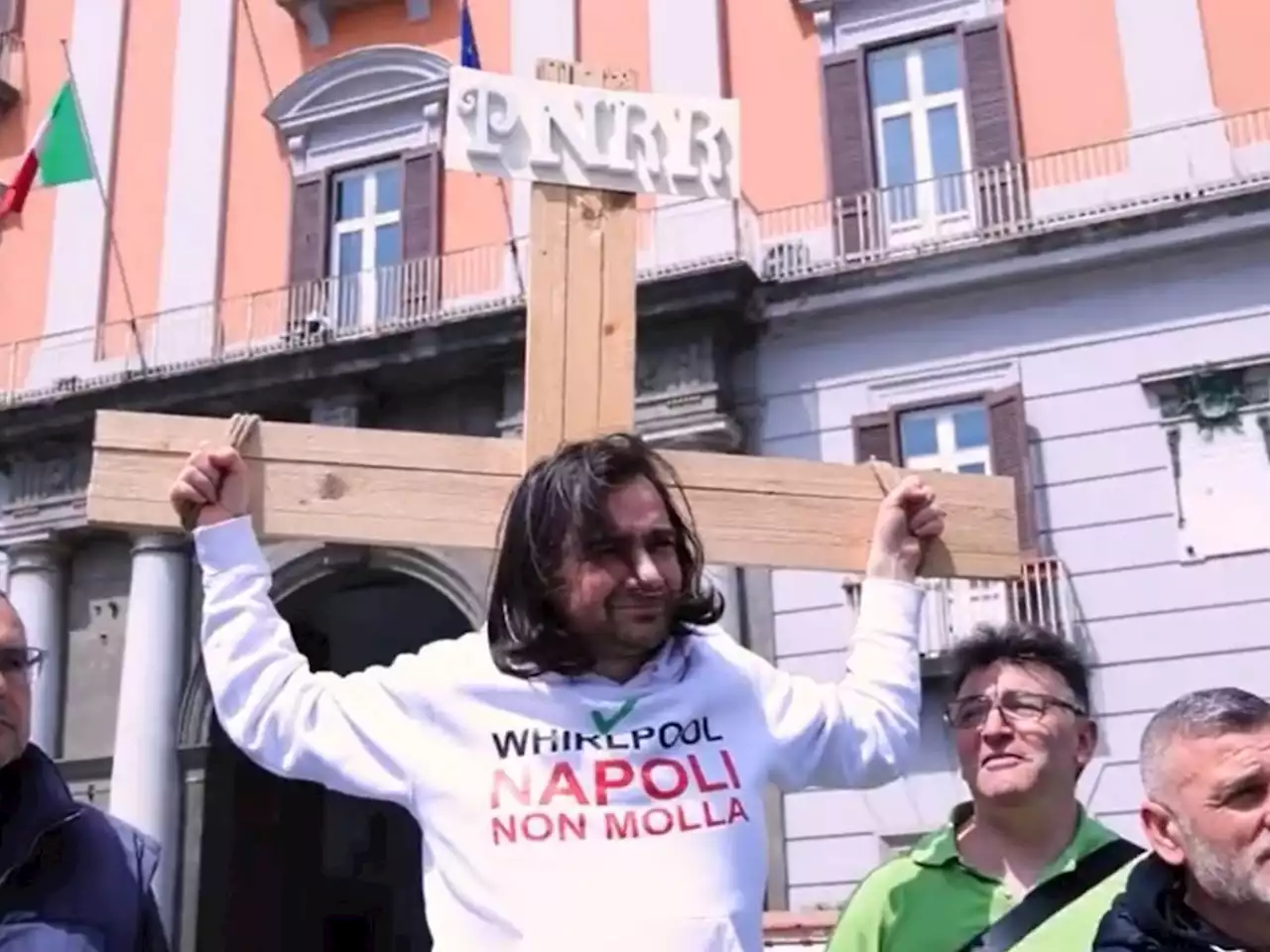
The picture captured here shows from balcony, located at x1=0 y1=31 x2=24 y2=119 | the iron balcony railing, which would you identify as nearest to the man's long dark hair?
the iron balcony railing

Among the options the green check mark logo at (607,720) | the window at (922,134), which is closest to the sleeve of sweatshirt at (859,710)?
the green check mark logo at (607,720)

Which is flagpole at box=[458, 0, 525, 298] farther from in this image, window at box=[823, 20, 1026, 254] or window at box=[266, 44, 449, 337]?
window at box=[823, 20, 1026, 254]

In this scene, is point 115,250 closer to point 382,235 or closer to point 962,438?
point 382,235

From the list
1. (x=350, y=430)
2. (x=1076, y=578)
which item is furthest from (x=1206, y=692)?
(x=1076, y=578)

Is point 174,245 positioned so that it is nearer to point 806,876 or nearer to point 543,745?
point 806,876

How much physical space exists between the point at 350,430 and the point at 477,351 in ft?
28.3

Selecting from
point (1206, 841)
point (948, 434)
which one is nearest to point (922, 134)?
point (948, 434)

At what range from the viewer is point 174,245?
1258cm

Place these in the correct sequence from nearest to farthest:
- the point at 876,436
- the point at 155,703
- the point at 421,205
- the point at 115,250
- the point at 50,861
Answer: the point at 50,861 → the point at 876,436 → the point at 155,703 → the point at 421,205 → the point at 115,250

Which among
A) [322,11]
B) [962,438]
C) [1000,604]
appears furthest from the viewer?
[322,11]

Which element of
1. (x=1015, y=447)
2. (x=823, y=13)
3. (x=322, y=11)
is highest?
(x=322, y=11)

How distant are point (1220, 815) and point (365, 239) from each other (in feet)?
36.4

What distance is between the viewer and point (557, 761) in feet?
5.74

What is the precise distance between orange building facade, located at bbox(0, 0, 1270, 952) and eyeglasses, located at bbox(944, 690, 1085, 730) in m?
7.22
